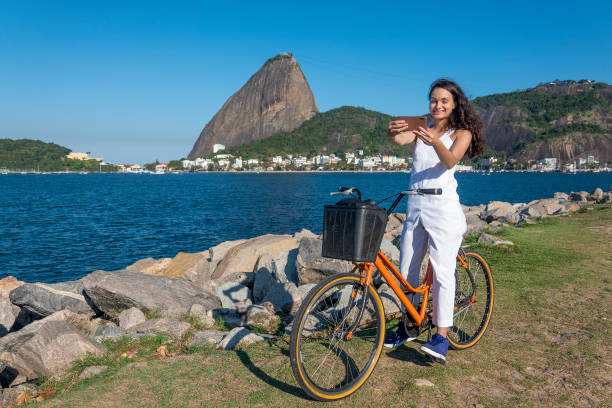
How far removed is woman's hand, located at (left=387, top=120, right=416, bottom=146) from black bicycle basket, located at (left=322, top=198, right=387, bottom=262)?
0.70m

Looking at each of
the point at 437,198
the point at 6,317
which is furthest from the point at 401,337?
the point at 6,317

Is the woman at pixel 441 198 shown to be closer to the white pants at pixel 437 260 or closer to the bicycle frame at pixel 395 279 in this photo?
the white pants at pixel 437 260

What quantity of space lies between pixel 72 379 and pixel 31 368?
65 centimetres

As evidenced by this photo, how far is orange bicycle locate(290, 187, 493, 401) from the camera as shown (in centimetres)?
296

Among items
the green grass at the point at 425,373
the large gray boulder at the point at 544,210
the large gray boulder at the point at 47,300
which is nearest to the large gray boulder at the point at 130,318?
the green grass at the point at 425,373

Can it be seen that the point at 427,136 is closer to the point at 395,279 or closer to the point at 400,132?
the point at 400,132

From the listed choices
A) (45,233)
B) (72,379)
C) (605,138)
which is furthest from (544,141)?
(72,379)

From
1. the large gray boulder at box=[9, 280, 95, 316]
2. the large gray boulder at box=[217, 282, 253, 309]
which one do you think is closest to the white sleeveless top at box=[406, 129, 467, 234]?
the large gray boulder at box=[217, 282, 253, 309]

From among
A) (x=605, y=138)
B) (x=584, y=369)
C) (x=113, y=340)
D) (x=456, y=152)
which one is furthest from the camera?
(x=605, y=138)

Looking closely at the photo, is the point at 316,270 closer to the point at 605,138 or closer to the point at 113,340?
the point at 113,340

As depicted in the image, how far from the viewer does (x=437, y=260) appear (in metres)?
3.55

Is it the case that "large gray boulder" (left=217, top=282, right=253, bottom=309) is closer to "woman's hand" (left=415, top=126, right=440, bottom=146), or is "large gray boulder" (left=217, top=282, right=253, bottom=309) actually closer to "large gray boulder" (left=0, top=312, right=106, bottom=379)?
"large gray boulder" (left=0, top=312, right=106, bottom=379)

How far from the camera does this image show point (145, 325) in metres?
5.66

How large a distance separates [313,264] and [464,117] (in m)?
4.49
